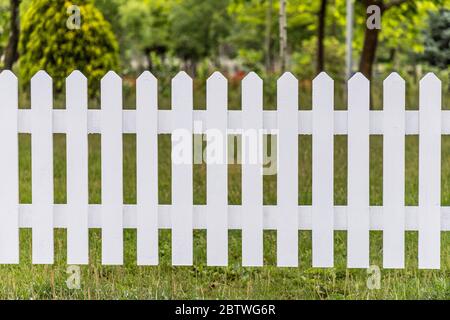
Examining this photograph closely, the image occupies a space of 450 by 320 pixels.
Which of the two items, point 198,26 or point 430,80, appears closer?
point 430,80

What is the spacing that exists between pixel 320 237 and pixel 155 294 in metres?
1.12

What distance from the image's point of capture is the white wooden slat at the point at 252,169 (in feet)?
17.6

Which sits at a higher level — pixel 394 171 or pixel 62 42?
pixel 62 42

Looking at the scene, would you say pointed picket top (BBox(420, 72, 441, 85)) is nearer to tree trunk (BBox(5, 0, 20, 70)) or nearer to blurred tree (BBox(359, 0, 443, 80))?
blurred tree (BBox(359, 0, 443, 80))

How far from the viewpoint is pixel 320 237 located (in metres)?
5.51

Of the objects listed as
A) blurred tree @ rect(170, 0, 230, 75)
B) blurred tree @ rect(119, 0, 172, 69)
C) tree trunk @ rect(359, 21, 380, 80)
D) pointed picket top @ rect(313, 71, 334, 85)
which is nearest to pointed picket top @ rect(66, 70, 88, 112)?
pointed picket top @ rect(313, 71, 334, 85)

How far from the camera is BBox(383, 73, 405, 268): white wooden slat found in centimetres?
538

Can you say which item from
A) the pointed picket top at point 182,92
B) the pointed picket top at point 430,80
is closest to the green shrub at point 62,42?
the pointed picket top at point 182,92

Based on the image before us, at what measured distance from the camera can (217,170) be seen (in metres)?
5.47

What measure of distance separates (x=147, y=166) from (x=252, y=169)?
676mm

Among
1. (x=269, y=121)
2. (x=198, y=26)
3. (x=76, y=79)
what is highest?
(x=198, y=26)

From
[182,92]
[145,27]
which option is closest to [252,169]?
[182,92]

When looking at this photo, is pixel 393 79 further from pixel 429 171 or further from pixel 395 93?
pixel 429 171

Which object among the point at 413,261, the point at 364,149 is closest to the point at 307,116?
the point at 364,149
